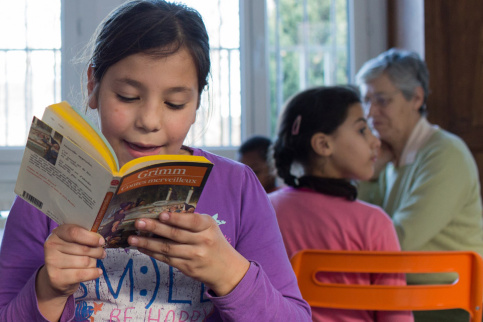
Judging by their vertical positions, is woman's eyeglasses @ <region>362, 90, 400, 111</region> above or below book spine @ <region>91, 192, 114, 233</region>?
above

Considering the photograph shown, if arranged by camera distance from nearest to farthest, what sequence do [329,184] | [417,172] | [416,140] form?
[329,184] → [417,172] → [416,140]

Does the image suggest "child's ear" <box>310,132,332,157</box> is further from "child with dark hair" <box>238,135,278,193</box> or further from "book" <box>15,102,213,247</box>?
"book" <box>15,102,213,247</box>

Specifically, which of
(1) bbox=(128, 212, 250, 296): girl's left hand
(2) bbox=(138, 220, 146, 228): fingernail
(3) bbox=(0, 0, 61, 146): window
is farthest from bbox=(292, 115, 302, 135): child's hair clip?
Answer: (3) bbox=(0, 0, 61, 146): window

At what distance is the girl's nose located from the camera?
890 mm

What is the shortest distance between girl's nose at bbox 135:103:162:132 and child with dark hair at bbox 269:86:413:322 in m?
0.82

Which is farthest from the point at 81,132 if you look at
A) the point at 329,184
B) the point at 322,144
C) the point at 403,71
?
the point at 403,71

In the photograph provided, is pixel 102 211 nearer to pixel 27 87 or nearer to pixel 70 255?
pixel 70 255

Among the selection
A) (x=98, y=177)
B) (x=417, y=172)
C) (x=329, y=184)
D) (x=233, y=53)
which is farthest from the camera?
(x=233, y=53)

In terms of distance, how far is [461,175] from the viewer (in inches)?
82.0

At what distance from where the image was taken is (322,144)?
1773mm

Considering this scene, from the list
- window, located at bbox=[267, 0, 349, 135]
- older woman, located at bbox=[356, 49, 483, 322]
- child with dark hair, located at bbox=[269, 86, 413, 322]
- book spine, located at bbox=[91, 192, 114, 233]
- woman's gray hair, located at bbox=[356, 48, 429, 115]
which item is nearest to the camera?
book spine, located at bbox=[91, 192, 114, 233]

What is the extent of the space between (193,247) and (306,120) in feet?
3.66

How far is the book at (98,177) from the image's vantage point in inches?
27.1

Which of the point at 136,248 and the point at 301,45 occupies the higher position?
the point at 301,45
